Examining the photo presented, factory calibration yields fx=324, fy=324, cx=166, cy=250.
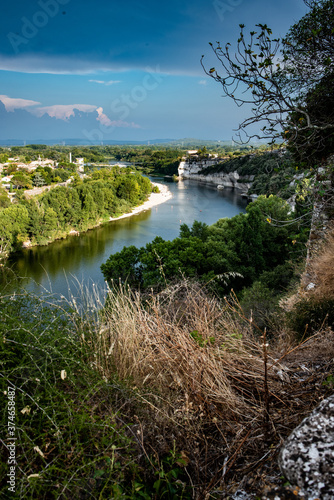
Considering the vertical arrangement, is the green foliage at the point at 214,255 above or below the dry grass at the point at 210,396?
below

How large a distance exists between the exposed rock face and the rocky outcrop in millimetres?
62371

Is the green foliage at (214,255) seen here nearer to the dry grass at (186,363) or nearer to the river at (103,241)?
the river at (103,241)

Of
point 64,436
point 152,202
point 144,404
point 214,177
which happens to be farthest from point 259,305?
point 214,177

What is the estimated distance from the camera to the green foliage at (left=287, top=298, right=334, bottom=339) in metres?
4.40

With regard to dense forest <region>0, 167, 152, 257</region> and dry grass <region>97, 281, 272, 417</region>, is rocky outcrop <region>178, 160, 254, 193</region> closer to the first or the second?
dense forest <region>0, 167, 152, 257</region>

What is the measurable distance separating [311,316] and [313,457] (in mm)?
3504

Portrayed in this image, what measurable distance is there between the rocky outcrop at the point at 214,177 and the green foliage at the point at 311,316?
193 feet

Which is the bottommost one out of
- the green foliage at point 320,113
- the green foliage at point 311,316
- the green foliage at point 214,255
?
the green foliage at point 214,255

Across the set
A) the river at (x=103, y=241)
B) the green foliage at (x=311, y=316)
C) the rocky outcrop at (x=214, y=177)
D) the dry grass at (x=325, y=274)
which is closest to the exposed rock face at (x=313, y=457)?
the green foliage at (x=311, y=316)

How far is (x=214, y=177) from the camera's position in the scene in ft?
279

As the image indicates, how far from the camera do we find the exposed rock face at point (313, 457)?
1345 mm

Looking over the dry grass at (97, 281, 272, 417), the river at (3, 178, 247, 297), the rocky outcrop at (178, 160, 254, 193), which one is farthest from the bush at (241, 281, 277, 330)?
the rocky outcrop at (178, 160, 254, 193)

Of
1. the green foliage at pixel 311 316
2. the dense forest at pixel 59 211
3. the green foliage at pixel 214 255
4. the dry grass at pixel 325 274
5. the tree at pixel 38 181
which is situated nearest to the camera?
the green foliage at pixel 311 316

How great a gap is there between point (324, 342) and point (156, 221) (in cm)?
4376
